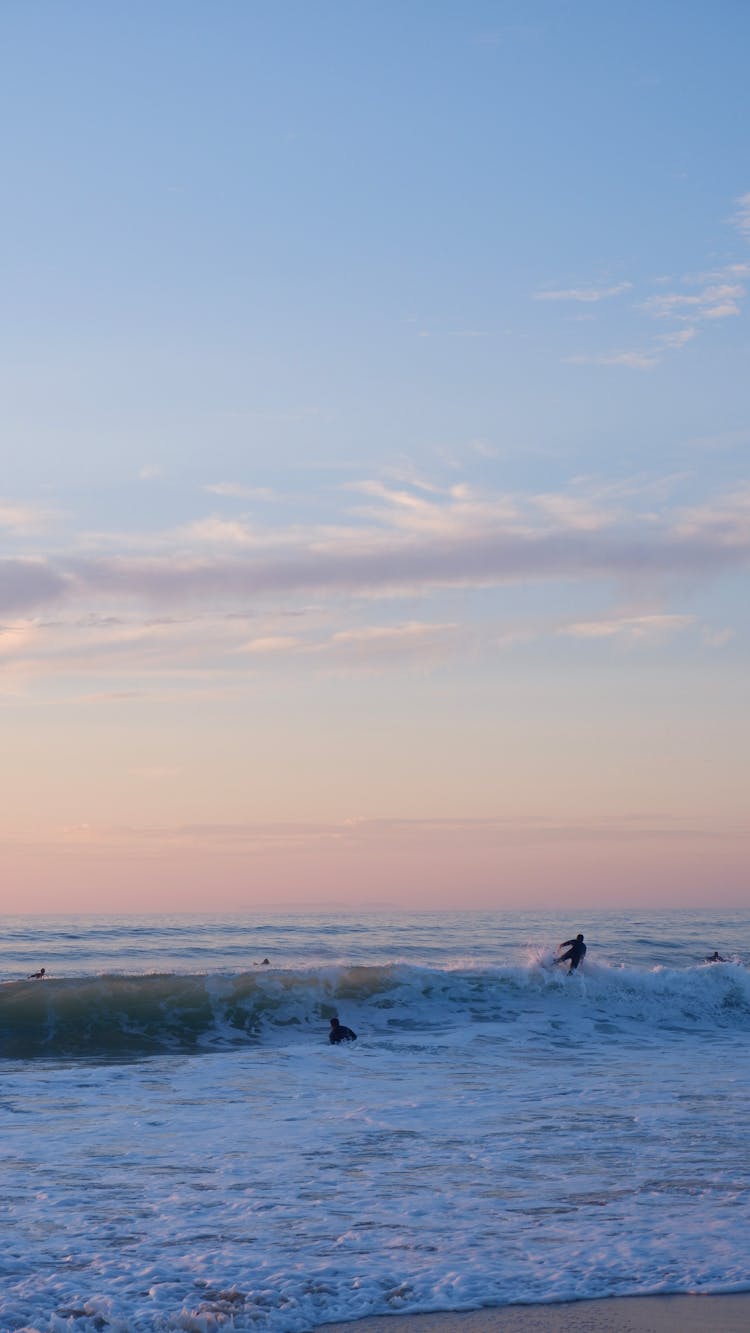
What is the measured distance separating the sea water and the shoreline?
17 cm

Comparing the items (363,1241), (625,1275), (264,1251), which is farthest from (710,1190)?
(264,1251)

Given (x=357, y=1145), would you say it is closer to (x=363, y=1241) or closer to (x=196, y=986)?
(x=363, y=1241)

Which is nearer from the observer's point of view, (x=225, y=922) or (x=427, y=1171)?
(x=427, y=1171)

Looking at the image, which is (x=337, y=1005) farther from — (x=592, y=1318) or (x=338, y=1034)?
(x=592, y=1318)

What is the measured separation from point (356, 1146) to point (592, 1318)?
5.73m

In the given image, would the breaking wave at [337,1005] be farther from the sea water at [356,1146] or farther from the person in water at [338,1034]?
the person in water at [338,1034]

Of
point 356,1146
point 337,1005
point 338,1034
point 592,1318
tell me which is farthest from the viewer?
point 337,1005

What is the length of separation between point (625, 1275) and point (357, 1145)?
5167mm

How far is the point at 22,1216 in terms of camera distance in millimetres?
10617

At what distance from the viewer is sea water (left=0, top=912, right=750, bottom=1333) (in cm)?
900

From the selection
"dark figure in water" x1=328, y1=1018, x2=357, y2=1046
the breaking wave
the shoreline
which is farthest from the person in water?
the shoreline

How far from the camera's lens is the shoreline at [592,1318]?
320 inches

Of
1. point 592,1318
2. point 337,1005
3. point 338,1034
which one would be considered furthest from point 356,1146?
point 337,1005

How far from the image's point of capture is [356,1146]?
13.6m
